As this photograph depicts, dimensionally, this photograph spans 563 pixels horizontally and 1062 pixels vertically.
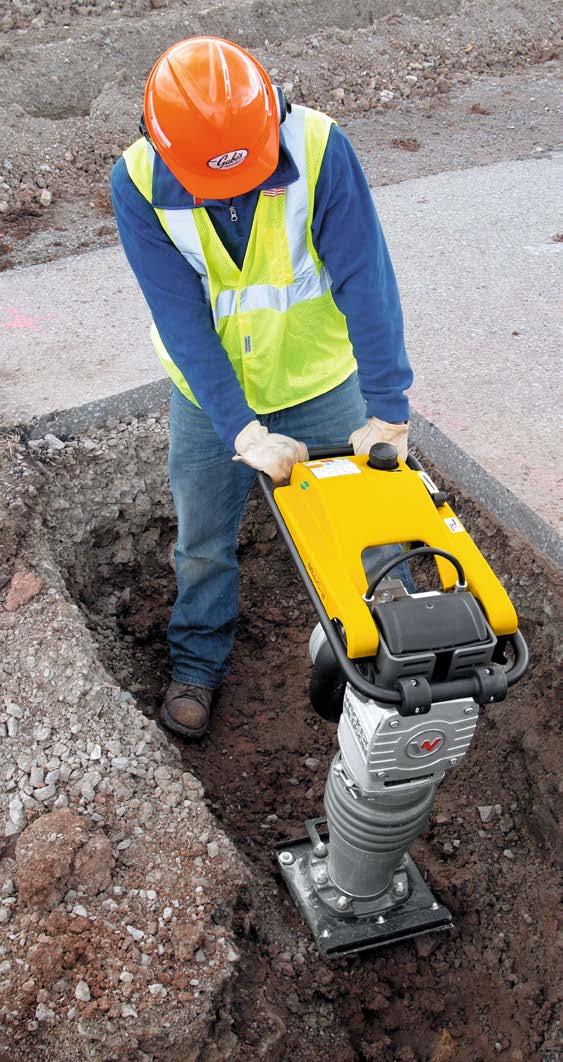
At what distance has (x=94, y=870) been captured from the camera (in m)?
2.14

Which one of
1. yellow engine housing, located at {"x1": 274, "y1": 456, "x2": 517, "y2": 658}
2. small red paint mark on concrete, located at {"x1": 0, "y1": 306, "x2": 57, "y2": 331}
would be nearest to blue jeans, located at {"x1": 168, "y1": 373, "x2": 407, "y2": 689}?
yellow engine housing, located at {"x1": 274, "y1": 456, "x2": 517, "y2": 658}

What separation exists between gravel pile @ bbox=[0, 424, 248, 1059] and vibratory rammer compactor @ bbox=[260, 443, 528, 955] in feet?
1.34

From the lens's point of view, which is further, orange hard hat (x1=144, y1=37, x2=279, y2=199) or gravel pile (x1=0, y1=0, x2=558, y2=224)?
gravel pile (x1=0, y1=0, x2=558, y2=224)

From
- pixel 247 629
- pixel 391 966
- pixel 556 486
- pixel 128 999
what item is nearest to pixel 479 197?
pixel 556 486

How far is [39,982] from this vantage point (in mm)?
1960

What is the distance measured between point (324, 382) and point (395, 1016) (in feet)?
5.91

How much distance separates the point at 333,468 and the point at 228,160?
2.44ft

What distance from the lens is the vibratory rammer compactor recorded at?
169cm

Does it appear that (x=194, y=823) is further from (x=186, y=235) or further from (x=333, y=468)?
(x=186, y=235)

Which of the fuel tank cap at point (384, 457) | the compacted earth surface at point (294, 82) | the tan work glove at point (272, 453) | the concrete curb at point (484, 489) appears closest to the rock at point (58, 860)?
the tan work glove at point (272, 453)

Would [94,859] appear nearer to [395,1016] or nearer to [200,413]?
[395,1016]

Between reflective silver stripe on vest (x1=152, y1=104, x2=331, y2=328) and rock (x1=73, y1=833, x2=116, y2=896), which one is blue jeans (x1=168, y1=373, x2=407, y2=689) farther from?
rock (x1=73, y1=833, x2=116, y2=896)

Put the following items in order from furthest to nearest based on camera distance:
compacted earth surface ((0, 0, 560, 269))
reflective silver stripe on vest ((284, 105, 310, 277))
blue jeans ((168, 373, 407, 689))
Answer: compacted earth surface ((0, 0, 560, 269)) < blue jeans ((168, 373, 407, 689)) < reflective silver stripe on vest ((284, 105, 310, 277))

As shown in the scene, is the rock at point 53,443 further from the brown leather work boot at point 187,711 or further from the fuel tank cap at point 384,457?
the fuel tank cap at point 384,457
